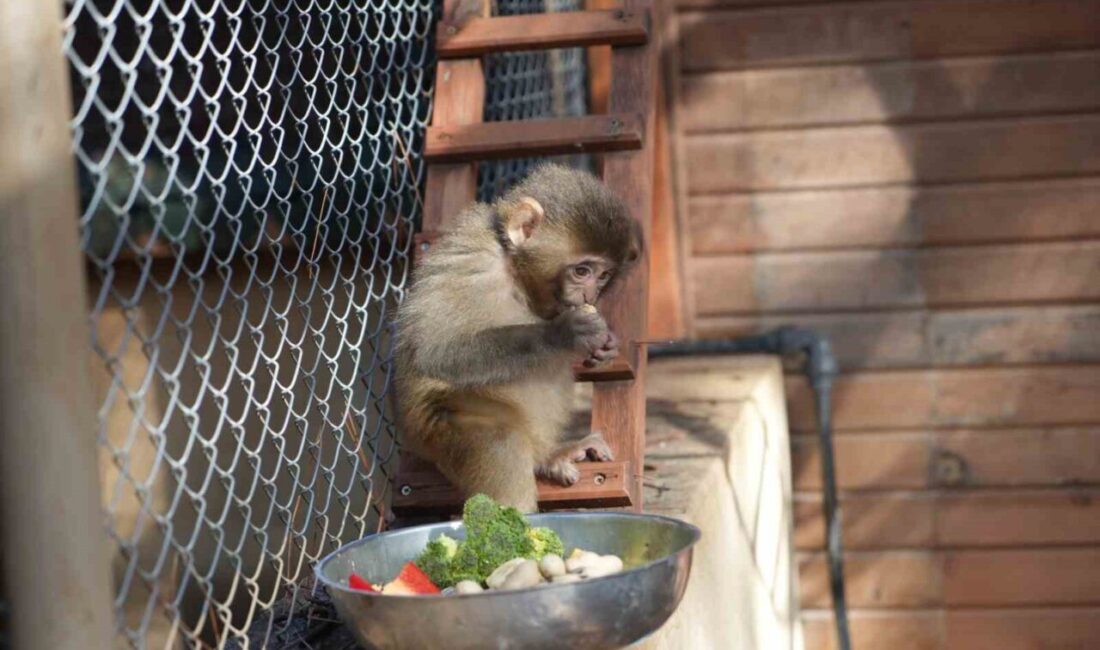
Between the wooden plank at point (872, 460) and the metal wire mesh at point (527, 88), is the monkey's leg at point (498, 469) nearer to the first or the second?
the metal wire mesh at point (527, 88)

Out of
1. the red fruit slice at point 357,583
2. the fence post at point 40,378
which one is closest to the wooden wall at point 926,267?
the red fruit slice at point 357,583

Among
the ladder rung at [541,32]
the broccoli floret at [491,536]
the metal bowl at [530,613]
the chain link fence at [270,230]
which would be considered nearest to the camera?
the metal bowl at [530,613]

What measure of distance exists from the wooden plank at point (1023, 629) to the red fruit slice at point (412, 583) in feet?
11.9

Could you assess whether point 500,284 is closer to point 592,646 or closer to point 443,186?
point 443,186

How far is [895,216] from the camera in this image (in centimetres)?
545

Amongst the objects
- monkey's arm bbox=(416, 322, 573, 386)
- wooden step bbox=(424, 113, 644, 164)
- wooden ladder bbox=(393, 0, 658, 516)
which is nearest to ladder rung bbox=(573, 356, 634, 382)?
wooden ladder bbox=(393, 0, 658, 516)

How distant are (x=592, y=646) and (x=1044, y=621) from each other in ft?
12.5

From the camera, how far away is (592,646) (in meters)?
2.28

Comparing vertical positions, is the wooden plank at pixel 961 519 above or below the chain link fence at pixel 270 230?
→ below

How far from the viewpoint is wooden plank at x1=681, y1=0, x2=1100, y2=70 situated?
527cm

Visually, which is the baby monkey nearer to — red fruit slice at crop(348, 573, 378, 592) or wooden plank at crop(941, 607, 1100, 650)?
red fruit slice at crop(348, 573, 378, 592)

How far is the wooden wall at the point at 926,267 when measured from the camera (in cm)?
534

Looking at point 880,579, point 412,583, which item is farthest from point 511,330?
point 880,579

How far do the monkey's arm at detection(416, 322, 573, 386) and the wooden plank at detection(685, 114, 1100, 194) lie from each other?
2.56 meters
